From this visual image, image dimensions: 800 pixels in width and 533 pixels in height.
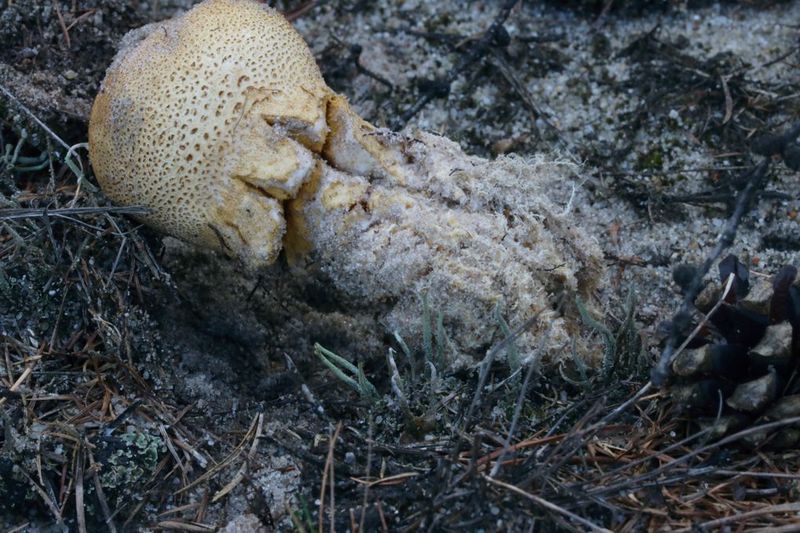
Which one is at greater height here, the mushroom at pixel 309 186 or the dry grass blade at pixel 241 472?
the mushroom at pixel 309 186

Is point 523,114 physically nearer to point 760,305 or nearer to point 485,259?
point 485,259

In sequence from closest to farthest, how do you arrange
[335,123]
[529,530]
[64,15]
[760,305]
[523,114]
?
1. [529,530]
2. [760,305]
3. [335,123]
4. [64,15]
5. [523,114]

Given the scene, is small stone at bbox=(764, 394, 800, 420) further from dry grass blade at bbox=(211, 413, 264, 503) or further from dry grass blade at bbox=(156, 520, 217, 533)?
dry grass blade at bbox=(156, 520, 217, 533)

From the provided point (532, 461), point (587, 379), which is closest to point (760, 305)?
point (587, 379)

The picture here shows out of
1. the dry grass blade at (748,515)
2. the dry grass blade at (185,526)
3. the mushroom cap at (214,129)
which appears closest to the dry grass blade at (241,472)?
the dry grass blade at (185,526)

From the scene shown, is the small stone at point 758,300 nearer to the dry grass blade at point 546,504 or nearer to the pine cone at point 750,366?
the pine cone at point 750,366

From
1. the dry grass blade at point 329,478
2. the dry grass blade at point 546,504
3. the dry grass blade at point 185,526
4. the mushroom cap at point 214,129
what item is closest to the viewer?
the dry grass blade at point 546,504

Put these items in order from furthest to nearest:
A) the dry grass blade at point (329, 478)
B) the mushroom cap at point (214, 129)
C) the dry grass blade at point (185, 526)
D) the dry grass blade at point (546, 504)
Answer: the mushroom cap at point (214, 129) → the dry grass blade at point (185, 526) → the dry grass blade at point (329, 478) → the dry grass blade at point (546, 504)

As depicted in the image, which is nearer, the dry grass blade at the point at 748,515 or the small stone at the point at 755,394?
the dry grass blade at the point at 748,515

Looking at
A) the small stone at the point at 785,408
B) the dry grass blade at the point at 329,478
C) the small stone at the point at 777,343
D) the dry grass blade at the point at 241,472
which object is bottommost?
the dry grass blade at the point at 241,472
